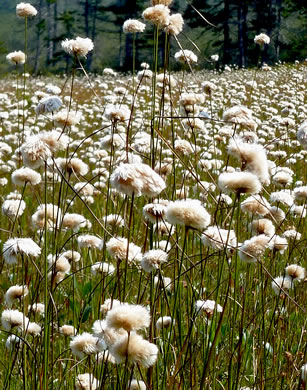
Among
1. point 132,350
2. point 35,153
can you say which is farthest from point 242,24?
point 132,350

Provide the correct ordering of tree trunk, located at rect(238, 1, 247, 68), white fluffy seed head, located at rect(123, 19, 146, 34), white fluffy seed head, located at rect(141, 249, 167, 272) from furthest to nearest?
tree trunk, located at rect(238, 1, 247, 68) < white fluffy seed head, located at rect(123, 19, 146, 34) < white fluffy seed head, located at rect(141, 249, 167, 272)

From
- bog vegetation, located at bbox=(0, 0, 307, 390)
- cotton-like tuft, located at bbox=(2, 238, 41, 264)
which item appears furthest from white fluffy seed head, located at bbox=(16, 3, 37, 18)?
cotton-like tuft, located at bbox=(2, 238, 41, 264)

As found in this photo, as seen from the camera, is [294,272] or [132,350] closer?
[132,350]

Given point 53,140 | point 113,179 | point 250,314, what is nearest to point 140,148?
point 250,314

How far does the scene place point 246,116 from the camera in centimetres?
179

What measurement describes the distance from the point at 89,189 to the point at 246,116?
3.03ft

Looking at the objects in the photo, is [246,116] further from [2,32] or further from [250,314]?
[2,32]

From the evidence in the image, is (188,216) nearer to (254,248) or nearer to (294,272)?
(254,248)

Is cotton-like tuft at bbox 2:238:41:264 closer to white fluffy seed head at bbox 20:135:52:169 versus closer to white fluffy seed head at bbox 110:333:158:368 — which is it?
white fluffy seed head at bbox 20:135:52:169

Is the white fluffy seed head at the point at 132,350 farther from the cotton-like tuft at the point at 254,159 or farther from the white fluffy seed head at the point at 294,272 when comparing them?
the white fluffy seed head at the point at 294,272

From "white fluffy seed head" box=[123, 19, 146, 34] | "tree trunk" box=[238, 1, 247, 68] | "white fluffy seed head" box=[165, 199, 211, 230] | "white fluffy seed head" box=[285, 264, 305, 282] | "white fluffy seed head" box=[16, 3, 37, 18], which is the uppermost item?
"tree trunk" box=[238, 1, 247, 68]

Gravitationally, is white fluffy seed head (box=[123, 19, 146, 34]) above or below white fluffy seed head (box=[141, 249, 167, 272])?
above

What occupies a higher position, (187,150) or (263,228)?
(187,150)

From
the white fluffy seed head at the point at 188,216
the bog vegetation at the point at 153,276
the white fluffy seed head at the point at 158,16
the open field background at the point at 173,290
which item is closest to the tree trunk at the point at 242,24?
the open field background at the point at 173,290
